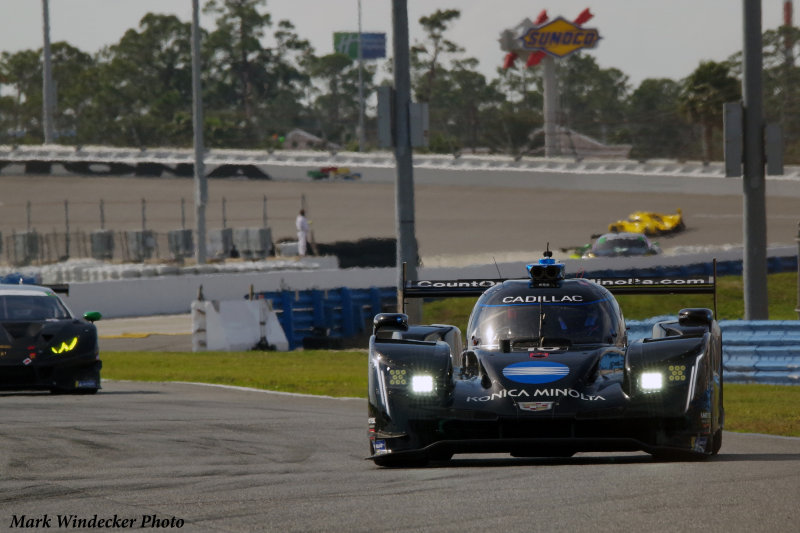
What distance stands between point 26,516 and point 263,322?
21.9 meters

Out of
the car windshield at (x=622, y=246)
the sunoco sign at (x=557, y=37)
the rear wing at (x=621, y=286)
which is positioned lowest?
the car windshield at (x=622, y=246)

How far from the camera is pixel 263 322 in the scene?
29797 mm

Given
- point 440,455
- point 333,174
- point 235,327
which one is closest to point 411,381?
point 440,455

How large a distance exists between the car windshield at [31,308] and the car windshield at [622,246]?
91.0 feet

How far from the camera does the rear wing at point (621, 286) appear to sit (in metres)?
11.8

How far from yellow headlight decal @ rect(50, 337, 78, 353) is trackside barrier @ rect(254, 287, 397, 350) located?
1360cm

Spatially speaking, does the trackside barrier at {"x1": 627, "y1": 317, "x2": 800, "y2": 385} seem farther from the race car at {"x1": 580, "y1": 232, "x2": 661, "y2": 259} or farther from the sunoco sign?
the sunoco sign

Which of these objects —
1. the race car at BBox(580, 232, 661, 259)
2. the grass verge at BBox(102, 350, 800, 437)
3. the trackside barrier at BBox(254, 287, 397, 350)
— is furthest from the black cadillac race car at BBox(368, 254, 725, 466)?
the race car at BBox(580, 232, 661, 259)

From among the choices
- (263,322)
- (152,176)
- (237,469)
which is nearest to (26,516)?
(237,469)

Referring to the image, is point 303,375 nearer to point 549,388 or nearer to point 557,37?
point 549,388

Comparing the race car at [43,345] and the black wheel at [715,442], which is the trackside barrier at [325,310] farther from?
the black wheel at [715,442]

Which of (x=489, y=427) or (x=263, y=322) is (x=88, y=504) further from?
(x=263, y=322)

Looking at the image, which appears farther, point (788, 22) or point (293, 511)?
point (788, 22)

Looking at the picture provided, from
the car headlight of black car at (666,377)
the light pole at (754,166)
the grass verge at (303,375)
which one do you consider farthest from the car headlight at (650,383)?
the light pole at (754,166)
